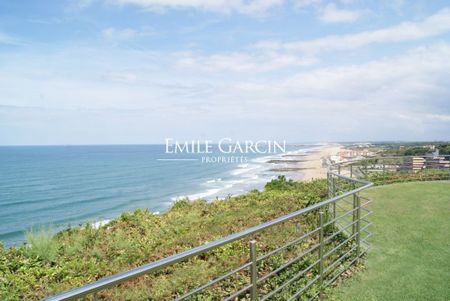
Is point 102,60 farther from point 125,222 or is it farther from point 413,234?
point 413,234

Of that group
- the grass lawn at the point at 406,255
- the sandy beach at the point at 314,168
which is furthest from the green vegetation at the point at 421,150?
the grass lawn at the point at 406,255

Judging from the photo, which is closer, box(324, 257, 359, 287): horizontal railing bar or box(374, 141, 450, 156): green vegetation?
box(324, 257, 359, 287): horizontal railing bar

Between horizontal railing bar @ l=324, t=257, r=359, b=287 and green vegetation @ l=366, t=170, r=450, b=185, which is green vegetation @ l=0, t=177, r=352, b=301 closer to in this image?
horizontal railing bar @ l=324, t=257, r=359, b=287

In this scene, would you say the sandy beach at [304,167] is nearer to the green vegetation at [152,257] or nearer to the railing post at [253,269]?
the green vegetation at [152,257]

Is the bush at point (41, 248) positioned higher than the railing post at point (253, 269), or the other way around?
the railing post at point (253, 269)

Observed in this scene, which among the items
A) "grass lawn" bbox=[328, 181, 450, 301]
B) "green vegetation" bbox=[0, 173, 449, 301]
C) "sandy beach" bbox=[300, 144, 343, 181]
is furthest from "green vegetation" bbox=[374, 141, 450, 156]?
"green vegetation" bbox=[0, 173, 449, 301]

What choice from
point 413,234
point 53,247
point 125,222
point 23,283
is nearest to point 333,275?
point 413,234
